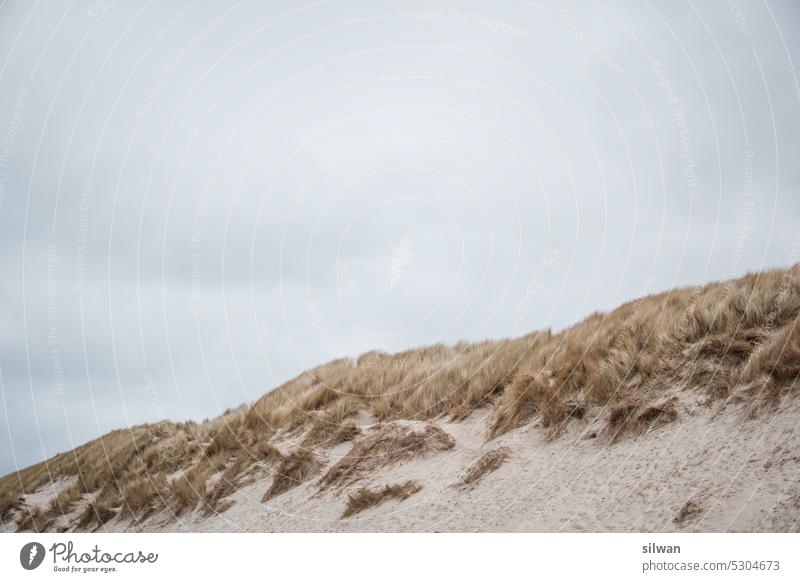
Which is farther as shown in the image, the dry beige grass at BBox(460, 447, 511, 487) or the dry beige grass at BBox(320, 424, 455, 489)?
the dry beige grass at BBox(320, 424, 455, 489)

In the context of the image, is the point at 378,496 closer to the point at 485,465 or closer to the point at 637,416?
the point at 485,465

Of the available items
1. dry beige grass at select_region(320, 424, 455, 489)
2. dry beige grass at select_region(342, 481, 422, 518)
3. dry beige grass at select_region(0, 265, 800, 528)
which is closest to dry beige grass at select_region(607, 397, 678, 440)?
dry beige grass at select_region(0, 265, 800, 528)

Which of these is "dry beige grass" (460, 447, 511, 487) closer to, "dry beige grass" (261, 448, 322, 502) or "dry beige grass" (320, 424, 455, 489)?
"dry beige grass" (320, 424, 455, 489)

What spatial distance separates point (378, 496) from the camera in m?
7.09

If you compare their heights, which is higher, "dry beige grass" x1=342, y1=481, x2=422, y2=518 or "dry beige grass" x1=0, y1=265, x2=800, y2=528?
"dry beige grass" x1=0, y1=265, x2=800, y2=528

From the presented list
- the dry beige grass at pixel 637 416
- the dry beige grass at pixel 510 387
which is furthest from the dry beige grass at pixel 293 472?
the dry beige grass at pixel 637 416

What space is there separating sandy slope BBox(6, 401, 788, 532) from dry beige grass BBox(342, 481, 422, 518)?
10 cm

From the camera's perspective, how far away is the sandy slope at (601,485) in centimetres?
486

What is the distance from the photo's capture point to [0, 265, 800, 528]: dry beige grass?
647cm

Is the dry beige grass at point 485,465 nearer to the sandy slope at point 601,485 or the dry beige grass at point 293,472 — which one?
the sandy slope at point 601,485

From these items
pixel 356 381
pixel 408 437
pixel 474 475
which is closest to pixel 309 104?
pixel 356 381

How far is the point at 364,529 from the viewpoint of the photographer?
662 centimetres
